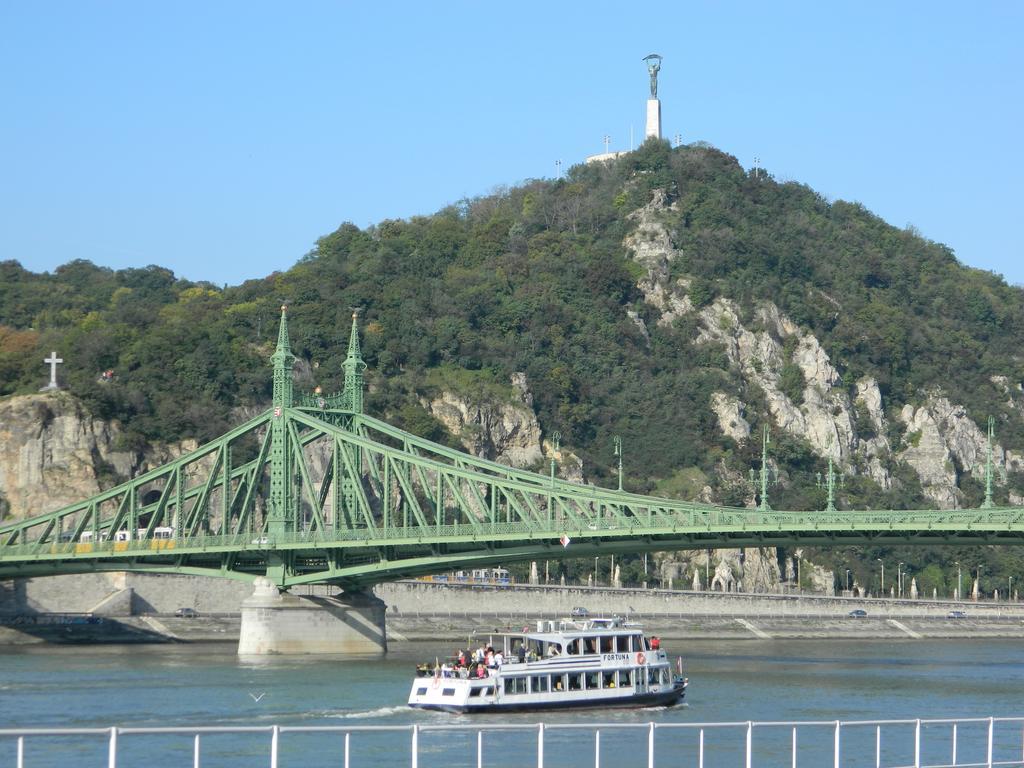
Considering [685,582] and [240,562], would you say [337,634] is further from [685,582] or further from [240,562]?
[685,582]

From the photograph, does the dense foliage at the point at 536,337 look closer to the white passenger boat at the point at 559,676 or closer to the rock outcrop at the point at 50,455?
the rock outcrop at the point at 50,455

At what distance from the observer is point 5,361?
142750 mm

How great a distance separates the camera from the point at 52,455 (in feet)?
427

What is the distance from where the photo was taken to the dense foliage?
484 ft

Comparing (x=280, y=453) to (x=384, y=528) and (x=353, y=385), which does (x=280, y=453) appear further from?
(x=384, y=528)

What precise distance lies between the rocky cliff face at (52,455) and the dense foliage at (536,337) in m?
2.14

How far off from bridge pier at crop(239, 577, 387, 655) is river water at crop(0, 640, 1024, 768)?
1.69 meters

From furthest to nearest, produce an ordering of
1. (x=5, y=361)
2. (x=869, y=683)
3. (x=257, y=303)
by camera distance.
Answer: (x=257, y=303) < (x=5, y=361) < (x=869, y=683)

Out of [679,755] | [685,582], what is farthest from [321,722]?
[685,582]

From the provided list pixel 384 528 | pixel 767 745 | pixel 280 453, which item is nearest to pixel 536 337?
pixel 280 453

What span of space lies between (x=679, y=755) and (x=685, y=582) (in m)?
91.6

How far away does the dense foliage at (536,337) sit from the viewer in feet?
484

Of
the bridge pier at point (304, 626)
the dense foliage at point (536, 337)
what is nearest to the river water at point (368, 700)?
the bridge pier at point (304, 626)

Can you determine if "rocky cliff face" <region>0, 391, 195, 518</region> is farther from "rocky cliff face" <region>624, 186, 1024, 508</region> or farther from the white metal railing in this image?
the white metal railing
